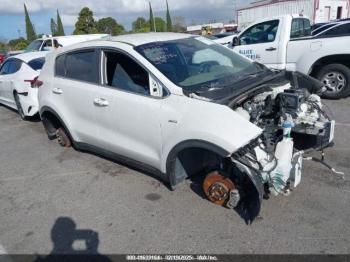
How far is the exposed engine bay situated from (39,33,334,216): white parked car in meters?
0.01

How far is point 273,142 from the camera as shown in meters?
3.39

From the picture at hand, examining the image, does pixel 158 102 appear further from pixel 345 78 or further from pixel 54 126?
pixel 345 78

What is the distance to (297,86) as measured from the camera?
13.5ft

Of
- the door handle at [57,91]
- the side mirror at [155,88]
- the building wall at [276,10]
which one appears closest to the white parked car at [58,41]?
the door handle at [57,91]

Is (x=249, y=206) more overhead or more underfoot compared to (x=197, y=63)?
more underfoot

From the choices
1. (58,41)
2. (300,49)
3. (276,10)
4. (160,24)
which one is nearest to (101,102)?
(300,49)

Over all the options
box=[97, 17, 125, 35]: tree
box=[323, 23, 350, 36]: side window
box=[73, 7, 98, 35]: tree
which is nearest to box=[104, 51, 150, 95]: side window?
box=[323, 23, 350, 36]: side window

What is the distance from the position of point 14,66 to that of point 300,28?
709cm

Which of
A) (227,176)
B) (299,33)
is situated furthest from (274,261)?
(299,33)

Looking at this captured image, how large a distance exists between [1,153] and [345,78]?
6.92 meters

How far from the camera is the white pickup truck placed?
669 cm

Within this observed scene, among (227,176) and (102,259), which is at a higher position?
(227,176)

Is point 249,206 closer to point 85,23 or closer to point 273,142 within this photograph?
point 273,142

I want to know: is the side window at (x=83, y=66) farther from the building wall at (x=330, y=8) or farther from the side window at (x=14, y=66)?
the building wall at (x=330, y=8)
